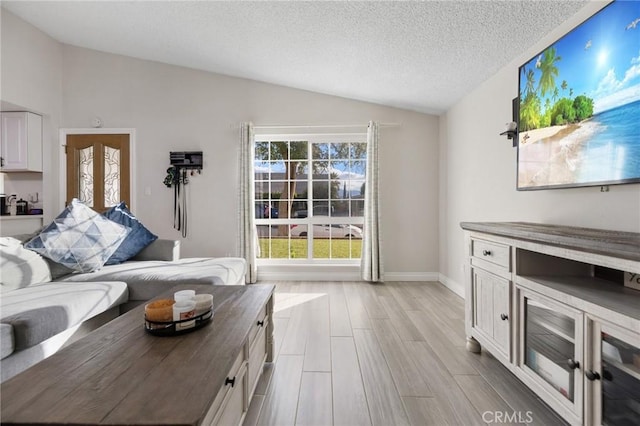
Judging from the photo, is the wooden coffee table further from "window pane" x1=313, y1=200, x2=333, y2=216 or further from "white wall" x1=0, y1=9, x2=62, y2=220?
"white wall" x1=0, y1=9, x2=62, y2=220

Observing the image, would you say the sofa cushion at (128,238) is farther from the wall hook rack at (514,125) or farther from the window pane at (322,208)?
the wall hook rack at (514,125)

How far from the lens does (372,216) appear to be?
3.91m

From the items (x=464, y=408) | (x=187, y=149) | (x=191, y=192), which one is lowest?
(x=464, y=408)

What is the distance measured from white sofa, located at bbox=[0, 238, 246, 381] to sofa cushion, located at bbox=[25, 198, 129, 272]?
→ 9 centimetres

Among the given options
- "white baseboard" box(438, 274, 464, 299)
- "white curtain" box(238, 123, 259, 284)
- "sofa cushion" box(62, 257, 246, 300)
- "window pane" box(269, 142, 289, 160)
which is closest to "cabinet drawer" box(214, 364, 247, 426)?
"sofa cushion" box(62, 257, 246, 300)

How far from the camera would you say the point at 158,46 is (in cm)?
360

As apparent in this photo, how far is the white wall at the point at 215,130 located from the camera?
13.3ft

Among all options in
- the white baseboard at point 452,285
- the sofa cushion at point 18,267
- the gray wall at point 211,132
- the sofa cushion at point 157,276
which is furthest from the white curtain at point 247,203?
the white baseboard at point 452,285

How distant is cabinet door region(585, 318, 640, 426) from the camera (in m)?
1.05

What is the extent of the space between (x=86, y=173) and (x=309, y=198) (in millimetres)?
3161

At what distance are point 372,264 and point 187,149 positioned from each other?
300 centimetres

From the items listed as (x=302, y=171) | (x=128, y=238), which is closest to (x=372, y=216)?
(x=302, y=171)

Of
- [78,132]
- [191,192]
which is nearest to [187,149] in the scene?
[191,192]

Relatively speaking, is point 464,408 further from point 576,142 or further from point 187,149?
point 187,149
